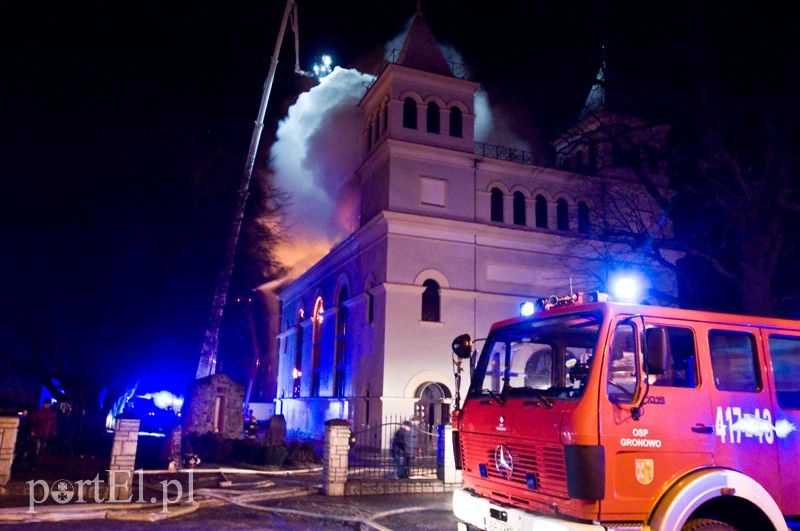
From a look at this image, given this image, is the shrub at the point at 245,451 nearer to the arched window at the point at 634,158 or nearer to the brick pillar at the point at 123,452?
the brick pillar at the point at 123,452

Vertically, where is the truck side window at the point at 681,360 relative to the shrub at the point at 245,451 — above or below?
above

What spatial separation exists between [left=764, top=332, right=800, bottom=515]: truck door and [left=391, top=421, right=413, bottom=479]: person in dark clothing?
9849mm

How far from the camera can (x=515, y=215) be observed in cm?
2744

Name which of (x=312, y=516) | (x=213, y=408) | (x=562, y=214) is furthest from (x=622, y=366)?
(x=562, y=214)

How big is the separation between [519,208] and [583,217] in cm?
305

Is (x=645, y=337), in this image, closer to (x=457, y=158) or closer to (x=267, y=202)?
(x=457, y=158)

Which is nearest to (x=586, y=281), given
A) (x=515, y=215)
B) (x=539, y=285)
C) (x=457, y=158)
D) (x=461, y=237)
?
(x=539, y=285)

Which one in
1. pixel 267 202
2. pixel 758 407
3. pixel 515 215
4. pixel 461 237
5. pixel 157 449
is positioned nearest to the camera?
pixel 758 407

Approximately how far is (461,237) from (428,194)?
231cm

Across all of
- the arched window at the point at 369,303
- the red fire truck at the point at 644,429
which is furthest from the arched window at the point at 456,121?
the red fire truck at the point at 644,429

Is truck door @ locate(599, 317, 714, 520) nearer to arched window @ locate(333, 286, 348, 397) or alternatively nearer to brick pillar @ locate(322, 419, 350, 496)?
brick pillar @ locate(322, 419, 350, 496)

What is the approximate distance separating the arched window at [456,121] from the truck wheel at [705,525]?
23.2 m

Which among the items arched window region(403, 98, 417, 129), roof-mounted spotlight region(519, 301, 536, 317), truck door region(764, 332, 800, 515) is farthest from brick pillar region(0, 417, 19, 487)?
arched window region(403, 98, 417, 129)

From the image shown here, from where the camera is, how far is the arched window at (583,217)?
27.7 meters
